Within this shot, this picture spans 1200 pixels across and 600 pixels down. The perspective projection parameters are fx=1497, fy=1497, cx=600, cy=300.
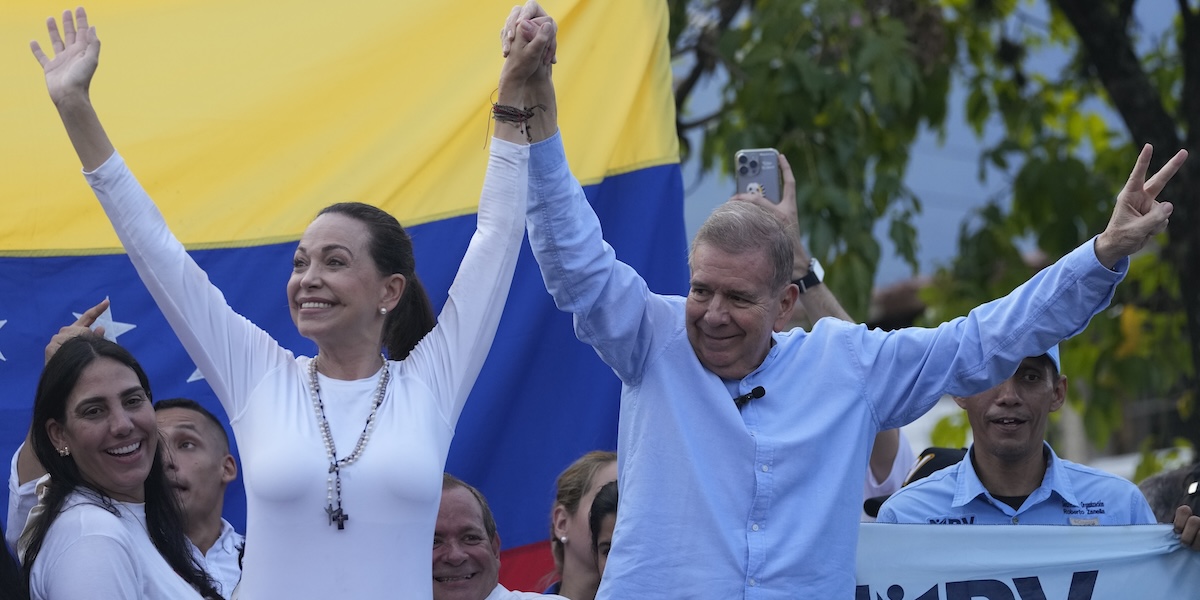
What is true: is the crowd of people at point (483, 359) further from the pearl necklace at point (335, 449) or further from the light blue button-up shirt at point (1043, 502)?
the light blue button-up shirt at point (1043, 502)

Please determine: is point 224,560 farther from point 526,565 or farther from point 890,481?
point 890,481

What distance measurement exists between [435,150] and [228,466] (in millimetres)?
1194

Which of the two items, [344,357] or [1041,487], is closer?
[344,357]

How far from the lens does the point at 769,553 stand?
3.08m

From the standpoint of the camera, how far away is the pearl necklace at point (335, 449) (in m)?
2.90

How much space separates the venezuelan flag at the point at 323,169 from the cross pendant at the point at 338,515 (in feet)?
5.66

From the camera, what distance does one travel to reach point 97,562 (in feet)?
10.6

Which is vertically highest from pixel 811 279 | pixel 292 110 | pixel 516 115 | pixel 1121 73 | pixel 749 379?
pixel 1121 73

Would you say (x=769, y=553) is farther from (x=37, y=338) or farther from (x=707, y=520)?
(x=37, y=338)

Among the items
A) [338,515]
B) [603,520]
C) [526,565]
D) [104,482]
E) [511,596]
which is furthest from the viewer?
[526,565]

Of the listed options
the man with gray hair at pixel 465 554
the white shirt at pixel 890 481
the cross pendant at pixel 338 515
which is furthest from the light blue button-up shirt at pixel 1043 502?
the cross pendant at pixel 338 515

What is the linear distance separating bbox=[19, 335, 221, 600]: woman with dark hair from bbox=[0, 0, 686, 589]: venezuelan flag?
88 centimetres

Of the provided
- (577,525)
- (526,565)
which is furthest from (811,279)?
(526,565)

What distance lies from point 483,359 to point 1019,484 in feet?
5.89
